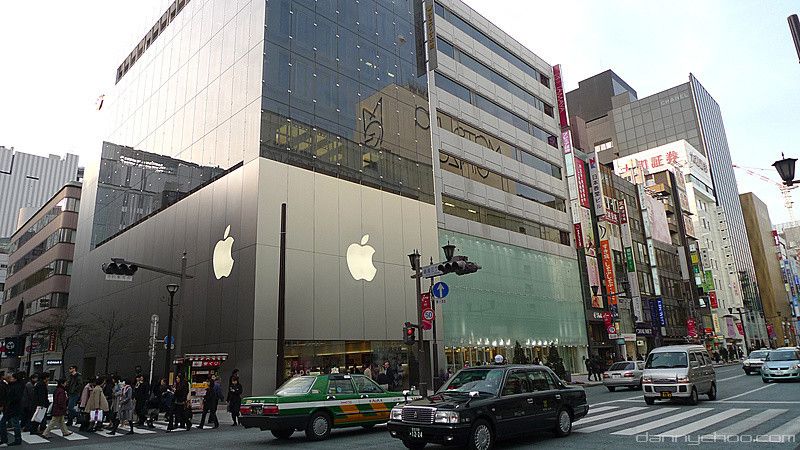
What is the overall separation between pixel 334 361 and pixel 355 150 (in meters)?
11.9

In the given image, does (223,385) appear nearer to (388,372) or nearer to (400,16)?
(388,372)

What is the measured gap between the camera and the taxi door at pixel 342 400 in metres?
12.8

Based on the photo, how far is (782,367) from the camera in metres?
23.9

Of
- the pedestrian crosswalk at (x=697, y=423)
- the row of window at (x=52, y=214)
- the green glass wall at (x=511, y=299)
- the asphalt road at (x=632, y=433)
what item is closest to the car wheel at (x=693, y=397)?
the asphalt road at (x=632, y=433)

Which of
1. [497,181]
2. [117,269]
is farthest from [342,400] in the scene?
[497,181]

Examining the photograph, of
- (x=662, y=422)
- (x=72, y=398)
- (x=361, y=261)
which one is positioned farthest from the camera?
(x=361, y=261)

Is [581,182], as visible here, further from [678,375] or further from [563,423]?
[563,423]

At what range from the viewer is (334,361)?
1024 inches

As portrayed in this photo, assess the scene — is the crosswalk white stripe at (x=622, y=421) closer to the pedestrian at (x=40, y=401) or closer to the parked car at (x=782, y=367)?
the parked car at (x=782, y=367)

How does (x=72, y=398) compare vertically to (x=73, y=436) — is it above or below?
above

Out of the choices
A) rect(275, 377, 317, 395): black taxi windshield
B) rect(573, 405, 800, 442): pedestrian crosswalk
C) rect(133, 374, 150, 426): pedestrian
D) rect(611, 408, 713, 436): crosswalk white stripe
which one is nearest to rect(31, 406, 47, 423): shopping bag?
rect(133, 374, 150, 426): pedestrian

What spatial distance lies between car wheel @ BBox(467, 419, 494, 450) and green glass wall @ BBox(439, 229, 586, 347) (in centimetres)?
2351

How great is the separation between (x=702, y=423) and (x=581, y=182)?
132 feet

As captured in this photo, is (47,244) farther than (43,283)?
Yes
